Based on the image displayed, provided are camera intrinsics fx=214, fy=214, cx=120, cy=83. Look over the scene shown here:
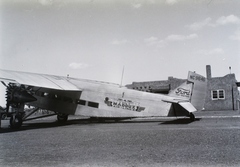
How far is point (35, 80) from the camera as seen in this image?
43.1 feet

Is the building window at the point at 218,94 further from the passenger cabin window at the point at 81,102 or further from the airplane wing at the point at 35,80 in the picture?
the airplane wing at the point at 35,80

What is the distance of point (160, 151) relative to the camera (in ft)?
19.9

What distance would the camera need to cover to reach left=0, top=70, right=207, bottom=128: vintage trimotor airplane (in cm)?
1333

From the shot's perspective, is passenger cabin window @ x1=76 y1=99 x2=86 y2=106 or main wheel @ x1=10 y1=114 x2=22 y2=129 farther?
passenger cabin window @ x1=76 y1=99 x2=86 y2=106

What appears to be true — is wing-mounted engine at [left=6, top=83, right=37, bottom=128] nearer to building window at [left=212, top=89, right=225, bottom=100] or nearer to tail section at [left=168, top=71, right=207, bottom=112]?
tail section at [left=168, top=71, right=207, bottom=112]

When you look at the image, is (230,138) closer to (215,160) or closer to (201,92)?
(215,160)

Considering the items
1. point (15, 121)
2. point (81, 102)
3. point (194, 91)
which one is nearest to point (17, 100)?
point (15, 121)

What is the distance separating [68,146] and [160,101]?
8.13 metres

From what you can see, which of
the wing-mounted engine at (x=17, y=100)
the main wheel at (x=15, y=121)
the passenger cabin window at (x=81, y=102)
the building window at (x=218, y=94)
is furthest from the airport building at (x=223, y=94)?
the main wheel at (x=15, y=121)

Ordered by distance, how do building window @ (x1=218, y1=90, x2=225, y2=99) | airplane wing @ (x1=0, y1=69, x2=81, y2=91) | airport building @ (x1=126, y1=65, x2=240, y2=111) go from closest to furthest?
1. airplane wing @ (x1=0, y1=69, x2=81, y2=91)
2. airport building @ (x1=126, y1=65, x2=240, y2=111)
3. building window @ (x1=218, y1=90, x2=225, y2=99)

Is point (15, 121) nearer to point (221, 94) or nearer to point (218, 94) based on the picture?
point (218, 94)

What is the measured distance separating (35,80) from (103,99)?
4.54 m

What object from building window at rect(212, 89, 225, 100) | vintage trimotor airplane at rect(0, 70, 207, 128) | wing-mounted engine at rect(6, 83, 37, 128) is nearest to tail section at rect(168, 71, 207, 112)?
vintage trimotor airplane at rect(0, 70, 207, 128)

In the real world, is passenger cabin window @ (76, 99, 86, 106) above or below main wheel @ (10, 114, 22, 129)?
above
